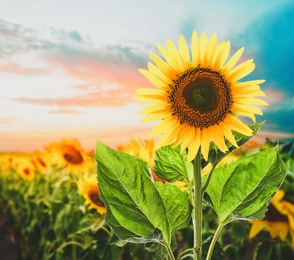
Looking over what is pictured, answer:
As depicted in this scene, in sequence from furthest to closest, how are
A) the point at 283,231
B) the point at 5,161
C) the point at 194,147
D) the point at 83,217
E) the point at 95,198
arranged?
1. the point at 5,161
2. the point at 83,217
3. the point at 95,198
4. the point at 283,231
5. the point at 194,147

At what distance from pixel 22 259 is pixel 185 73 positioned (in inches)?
79.8

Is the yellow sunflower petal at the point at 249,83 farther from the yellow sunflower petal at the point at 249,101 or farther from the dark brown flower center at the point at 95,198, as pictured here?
the dark brown flower center at the point at 95,198

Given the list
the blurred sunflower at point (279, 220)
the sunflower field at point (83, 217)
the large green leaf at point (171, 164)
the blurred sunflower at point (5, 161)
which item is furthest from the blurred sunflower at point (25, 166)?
A: the large green leaf at point (171, 164)

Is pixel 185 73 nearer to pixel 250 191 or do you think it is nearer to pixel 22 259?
pixel 250 191

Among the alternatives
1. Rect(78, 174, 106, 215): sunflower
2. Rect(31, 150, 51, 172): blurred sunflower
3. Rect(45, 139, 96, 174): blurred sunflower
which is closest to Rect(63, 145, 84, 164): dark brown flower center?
Rect(45, 139, 96, 174): blurred sunflower

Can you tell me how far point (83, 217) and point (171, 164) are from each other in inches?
36.2

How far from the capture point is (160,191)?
0.43 m

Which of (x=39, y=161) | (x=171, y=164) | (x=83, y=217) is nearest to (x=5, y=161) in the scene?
(x=39, y=161)

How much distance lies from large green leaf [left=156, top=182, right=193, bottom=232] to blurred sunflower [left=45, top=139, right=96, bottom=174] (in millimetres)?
1224

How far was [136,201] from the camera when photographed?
0.41 m

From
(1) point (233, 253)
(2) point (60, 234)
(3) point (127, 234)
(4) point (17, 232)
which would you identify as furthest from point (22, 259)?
(3) point (127, 234)

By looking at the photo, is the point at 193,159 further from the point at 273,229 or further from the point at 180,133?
the point at 273,229

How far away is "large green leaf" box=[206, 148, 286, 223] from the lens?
41 centimetres

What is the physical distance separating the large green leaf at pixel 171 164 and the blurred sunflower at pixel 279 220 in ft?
1.18
